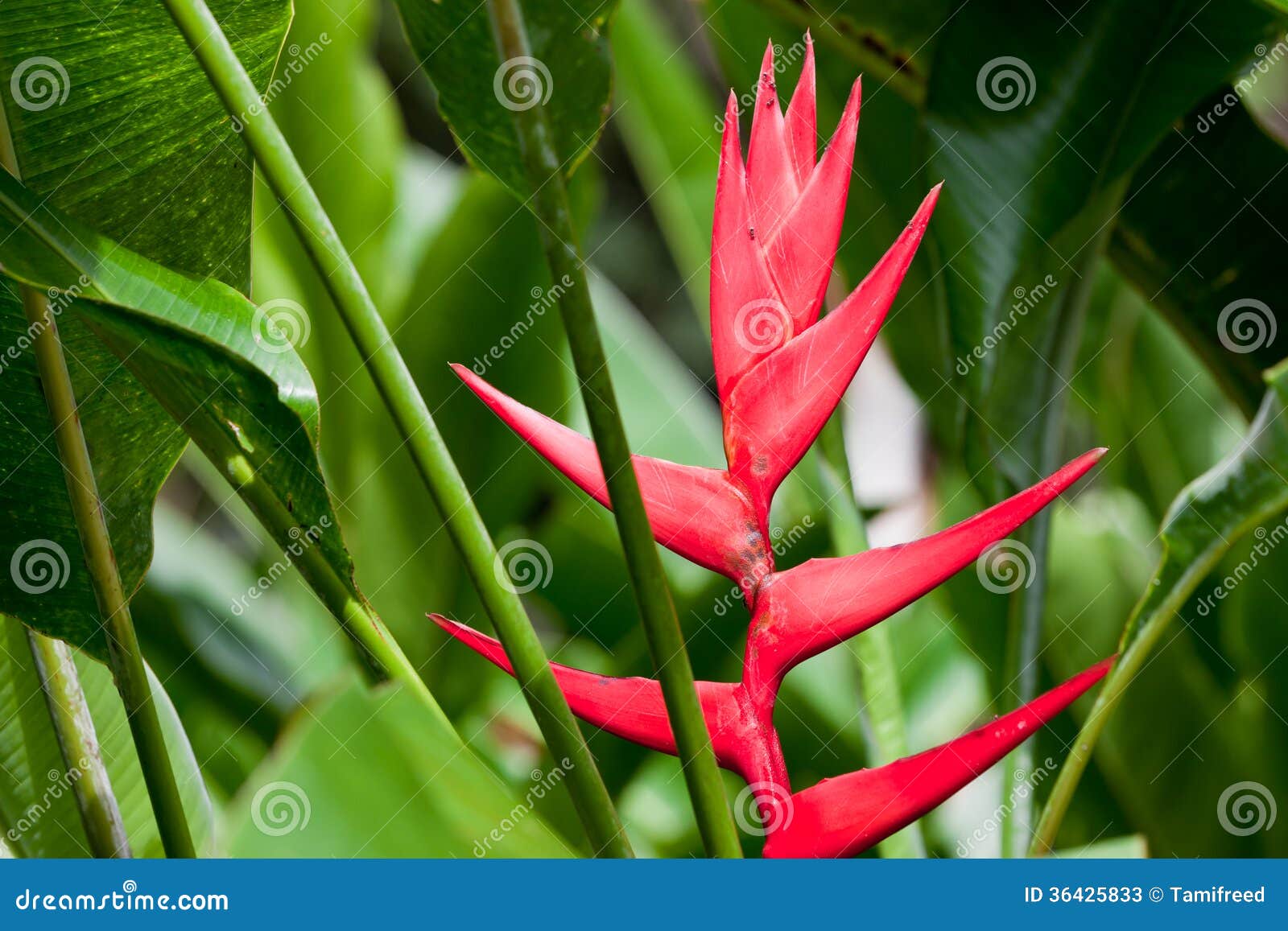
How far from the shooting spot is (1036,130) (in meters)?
0.54

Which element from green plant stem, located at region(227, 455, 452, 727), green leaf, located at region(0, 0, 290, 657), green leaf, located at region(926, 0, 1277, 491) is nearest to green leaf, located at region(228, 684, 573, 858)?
green plant stem, located at region(227, 455, 452, 727)

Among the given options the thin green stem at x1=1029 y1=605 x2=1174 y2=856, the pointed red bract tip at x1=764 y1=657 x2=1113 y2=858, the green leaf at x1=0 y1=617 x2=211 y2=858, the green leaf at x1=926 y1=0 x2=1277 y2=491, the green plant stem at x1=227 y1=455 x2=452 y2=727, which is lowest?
the green leaf at x1=0 y1=617 x2=211 y2=858

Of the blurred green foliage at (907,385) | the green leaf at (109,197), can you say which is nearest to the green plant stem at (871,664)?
the blurred green foliage at (907,385)

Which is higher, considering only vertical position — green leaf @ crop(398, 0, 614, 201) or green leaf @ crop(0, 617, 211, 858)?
green leaf @ crop(398, 0, 614, 201)

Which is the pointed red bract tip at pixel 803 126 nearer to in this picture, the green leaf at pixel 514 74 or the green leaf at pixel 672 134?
the green leaf at pixel 514 74

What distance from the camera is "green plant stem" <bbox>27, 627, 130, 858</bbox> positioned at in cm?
43

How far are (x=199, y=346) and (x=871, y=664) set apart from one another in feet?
1.24

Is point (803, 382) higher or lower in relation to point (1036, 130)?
lower

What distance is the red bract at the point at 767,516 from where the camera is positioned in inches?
12.8

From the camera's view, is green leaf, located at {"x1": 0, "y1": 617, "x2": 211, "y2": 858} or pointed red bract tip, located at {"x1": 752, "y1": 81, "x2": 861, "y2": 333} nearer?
pointed red bract tip, located at {"x1": 752, "y1": 81, "x2": 861, "y2": 333}

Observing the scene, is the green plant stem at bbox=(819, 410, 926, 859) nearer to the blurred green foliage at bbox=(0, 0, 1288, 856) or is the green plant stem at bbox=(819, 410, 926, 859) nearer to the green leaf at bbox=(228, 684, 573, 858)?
the blurred green foliage at bbox=(0, 0, 1288, 856)

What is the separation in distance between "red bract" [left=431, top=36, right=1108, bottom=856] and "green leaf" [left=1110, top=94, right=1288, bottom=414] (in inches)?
12.4

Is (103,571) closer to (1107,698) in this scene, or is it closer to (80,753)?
(80,753)

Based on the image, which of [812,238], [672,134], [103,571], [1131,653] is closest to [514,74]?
[812,238]
